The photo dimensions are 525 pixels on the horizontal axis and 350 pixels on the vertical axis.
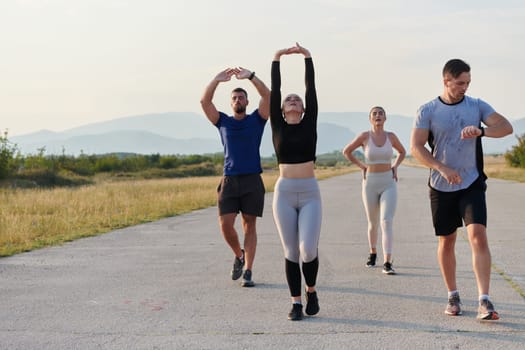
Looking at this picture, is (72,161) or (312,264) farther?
(72,161)

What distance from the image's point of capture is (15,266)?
29.3 feet

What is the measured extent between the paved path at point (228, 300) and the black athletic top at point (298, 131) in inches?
55.7

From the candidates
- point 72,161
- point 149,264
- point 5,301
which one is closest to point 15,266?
point 149,264

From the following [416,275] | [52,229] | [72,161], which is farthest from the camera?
[72,161]

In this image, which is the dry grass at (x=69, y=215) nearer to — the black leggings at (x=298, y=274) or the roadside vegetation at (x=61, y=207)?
the roadside vegetation at (x=61, y=207)

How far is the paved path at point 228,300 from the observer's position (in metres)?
5.10

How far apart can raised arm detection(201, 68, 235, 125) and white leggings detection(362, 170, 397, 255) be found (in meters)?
2.30

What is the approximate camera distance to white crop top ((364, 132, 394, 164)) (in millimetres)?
8398

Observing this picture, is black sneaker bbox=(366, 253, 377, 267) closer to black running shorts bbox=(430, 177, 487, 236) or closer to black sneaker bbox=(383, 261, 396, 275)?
black sneaker bbox=(383, 261, 396, 275)

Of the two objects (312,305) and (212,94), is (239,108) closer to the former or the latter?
(212,94)

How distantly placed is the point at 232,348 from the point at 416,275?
12.1ft

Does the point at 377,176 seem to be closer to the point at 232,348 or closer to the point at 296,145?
the point at 296,145

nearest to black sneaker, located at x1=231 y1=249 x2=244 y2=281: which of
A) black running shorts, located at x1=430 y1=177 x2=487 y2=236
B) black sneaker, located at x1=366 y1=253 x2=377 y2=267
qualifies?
black sneaker, located at x1=366 y1=253 x2=377 y2=267

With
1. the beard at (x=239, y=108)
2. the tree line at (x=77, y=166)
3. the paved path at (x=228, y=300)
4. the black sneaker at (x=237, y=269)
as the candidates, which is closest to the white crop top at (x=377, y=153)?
the paved path at (x=228, y=300)
